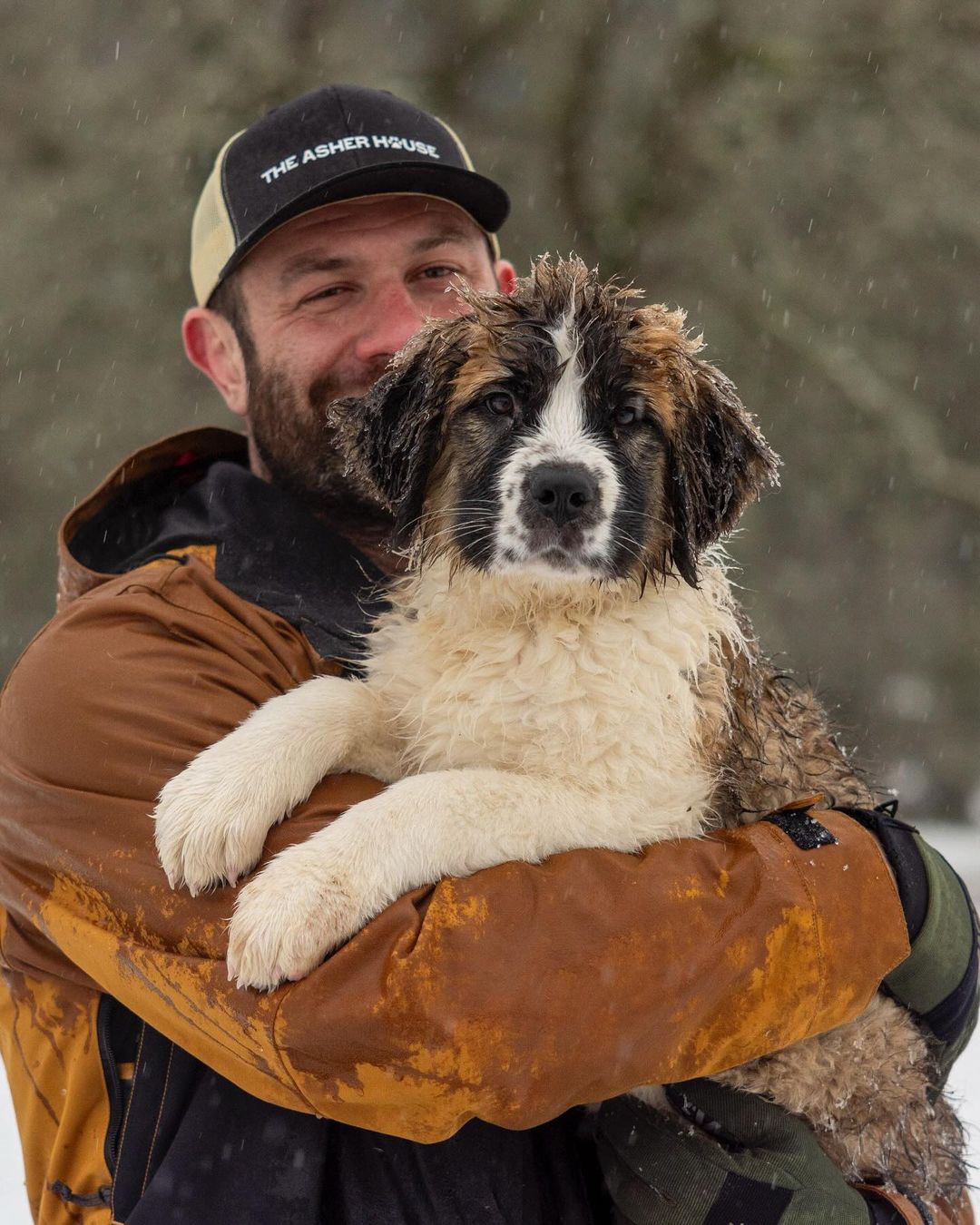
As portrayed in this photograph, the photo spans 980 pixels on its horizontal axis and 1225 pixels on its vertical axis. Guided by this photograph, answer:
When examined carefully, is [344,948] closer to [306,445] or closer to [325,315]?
[306,445]

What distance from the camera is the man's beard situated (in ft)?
13.0

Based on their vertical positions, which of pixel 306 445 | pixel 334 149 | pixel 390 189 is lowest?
pixel 306 445

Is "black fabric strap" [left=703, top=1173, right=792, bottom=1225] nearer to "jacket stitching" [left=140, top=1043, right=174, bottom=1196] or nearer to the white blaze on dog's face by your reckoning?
"jacket stitching" [left=140, top=1043, right=174, bottom=1196]

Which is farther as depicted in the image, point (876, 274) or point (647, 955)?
point (876, 274)

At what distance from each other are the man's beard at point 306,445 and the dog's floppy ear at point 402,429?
54cm

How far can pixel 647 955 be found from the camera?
247 cm

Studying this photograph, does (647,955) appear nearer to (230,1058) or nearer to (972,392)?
(230,1058)

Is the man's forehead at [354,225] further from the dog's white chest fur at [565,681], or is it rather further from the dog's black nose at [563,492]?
the dog's black nose at [563,492]

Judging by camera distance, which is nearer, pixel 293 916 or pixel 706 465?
pixel 293 916

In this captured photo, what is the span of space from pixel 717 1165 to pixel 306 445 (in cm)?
239

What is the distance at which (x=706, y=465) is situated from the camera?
3.23 meters

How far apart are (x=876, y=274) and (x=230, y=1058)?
944cm

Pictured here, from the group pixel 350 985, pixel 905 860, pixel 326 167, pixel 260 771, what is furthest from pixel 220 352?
pixel 905 860

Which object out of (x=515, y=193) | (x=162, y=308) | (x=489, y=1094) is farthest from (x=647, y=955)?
(x=162, y=308)
